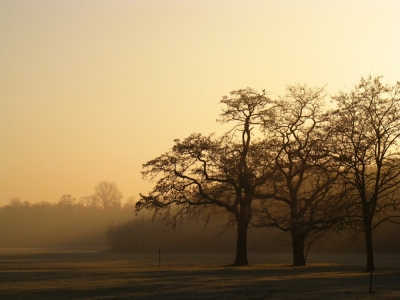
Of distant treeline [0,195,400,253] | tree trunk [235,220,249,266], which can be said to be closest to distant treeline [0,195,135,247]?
distant treeline [0,195,400,253]

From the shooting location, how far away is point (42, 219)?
182 meters

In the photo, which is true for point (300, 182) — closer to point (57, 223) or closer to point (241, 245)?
point (241, 245)

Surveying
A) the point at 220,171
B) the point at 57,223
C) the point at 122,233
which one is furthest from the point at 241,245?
the point at 57,223

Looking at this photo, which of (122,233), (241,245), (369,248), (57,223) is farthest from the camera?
(57,223)

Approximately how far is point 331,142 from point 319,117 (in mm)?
5621

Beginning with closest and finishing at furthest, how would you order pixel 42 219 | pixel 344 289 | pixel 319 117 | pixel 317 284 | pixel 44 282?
pixel 344 289 → pixel 317 284 → pixel 44 282 → pixel 319 117 → pixel 42 219

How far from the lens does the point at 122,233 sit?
390 ft

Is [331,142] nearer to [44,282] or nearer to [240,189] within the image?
[240,189]

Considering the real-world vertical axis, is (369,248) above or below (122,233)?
below

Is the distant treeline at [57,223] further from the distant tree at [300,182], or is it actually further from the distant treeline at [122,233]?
the distant tree at [300,182]

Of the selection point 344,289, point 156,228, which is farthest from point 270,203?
point 156,228

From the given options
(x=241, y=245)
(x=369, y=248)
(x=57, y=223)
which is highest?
(x=57, y=223)

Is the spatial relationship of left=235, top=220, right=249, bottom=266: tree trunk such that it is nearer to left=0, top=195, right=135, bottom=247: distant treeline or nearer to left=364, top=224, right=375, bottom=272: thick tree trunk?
left=364, top=224, right=375, bottom=272: thick tree trunk

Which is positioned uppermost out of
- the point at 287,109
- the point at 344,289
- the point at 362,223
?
the point at 287,109
